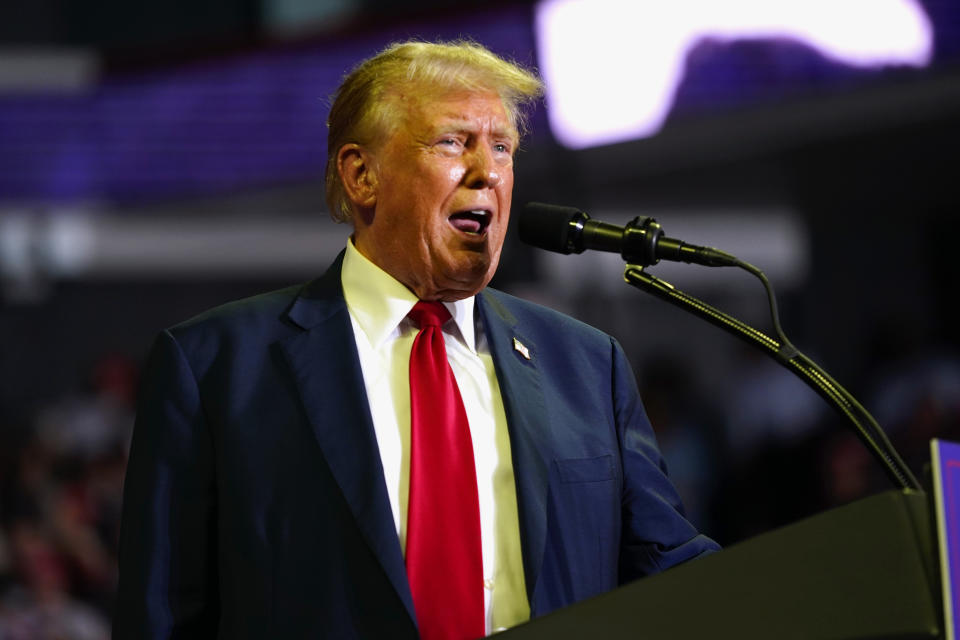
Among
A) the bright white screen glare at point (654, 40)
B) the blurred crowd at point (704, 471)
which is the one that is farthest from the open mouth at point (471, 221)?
the blurred crowd at point (704, 471)

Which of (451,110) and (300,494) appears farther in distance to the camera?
(451,110)

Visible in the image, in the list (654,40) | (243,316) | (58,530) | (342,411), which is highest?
(654,40)

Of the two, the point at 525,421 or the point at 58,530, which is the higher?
the point at 525,421

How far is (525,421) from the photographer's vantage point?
1.50m

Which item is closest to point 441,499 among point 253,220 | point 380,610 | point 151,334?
point 380,610

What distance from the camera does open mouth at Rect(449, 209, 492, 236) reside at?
4.97 ft

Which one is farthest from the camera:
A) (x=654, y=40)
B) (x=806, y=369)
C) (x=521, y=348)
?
(x=654, y=40)

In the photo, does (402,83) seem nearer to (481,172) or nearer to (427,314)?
(481,172)

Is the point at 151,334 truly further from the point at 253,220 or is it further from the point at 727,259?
the point at 727,259

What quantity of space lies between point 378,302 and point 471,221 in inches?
5.7

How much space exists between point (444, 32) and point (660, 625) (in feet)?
10.8

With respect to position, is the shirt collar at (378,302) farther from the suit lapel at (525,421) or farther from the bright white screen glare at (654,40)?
the bright white screen glare at (654,40)

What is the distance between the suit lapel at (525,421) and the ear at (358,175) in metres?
0.18

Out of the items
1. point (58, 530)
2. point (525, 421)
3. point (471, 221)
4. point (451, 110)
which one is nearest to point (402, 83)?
point (451, 110)
